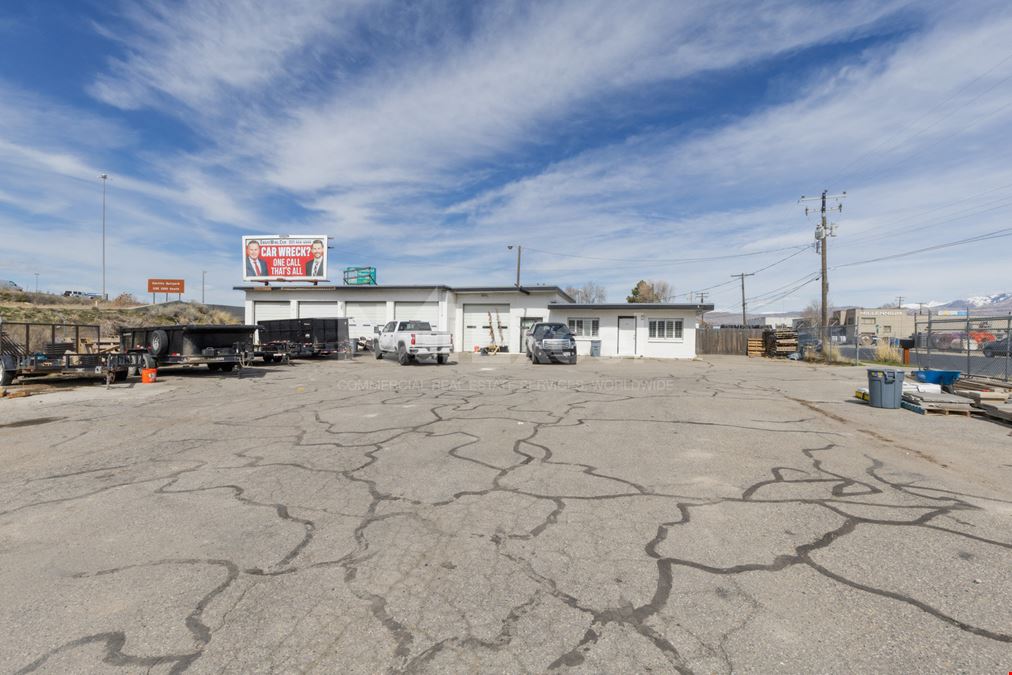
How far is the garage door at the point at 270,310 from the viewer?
3375 cm

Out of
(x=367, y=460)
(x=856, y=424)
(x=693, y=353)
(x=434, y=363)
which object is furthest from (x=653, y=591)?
(x=693, y=353)

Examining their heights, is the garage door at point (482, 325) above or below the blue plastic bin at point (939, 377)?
above

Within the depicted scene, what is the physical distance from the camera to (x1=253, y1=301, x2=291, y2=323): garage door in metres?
33.8

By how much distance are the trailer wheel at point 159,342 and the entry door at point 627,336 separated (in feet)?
77.5

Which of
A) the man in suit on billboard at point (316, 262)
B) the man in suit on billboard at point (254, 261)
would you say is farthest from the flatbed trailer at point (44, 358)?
the man in suit on billboard at point (254, 261)

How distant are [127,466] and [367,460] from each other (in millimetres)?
2895

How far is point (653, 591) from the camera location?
299 centimetres

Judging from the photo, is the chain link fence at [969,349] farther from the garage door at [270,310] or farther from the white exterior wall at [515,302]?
the garage door at [270,310]

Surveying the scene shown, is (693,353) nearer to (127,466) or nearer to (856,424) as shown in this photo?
(856,424)

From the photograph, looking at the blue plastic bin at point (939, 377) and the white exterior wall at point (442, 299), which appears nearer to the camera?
the blue plastic bin at point (939, 377)

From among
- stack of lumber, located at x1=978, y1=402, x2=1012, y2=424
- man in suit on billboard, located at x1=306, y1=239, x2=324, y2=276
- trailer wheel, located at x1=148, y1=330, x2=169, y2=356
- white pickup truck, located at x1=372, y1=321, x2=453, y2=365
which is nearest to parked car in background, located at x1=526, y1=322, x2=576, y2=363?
white pickup truck, located at x1=372, y1=321, x2=453, y2=365

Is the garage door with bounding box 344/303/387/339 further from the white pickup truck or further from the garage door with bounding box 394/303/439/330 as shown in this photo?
the white pickup truck

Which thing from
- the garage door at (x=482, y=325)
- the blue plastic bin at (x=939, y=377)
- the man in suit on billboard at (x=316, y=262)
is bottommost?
the blue plastic bin at (x=939, y=377)

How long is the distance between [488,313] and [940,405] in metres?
24.7
